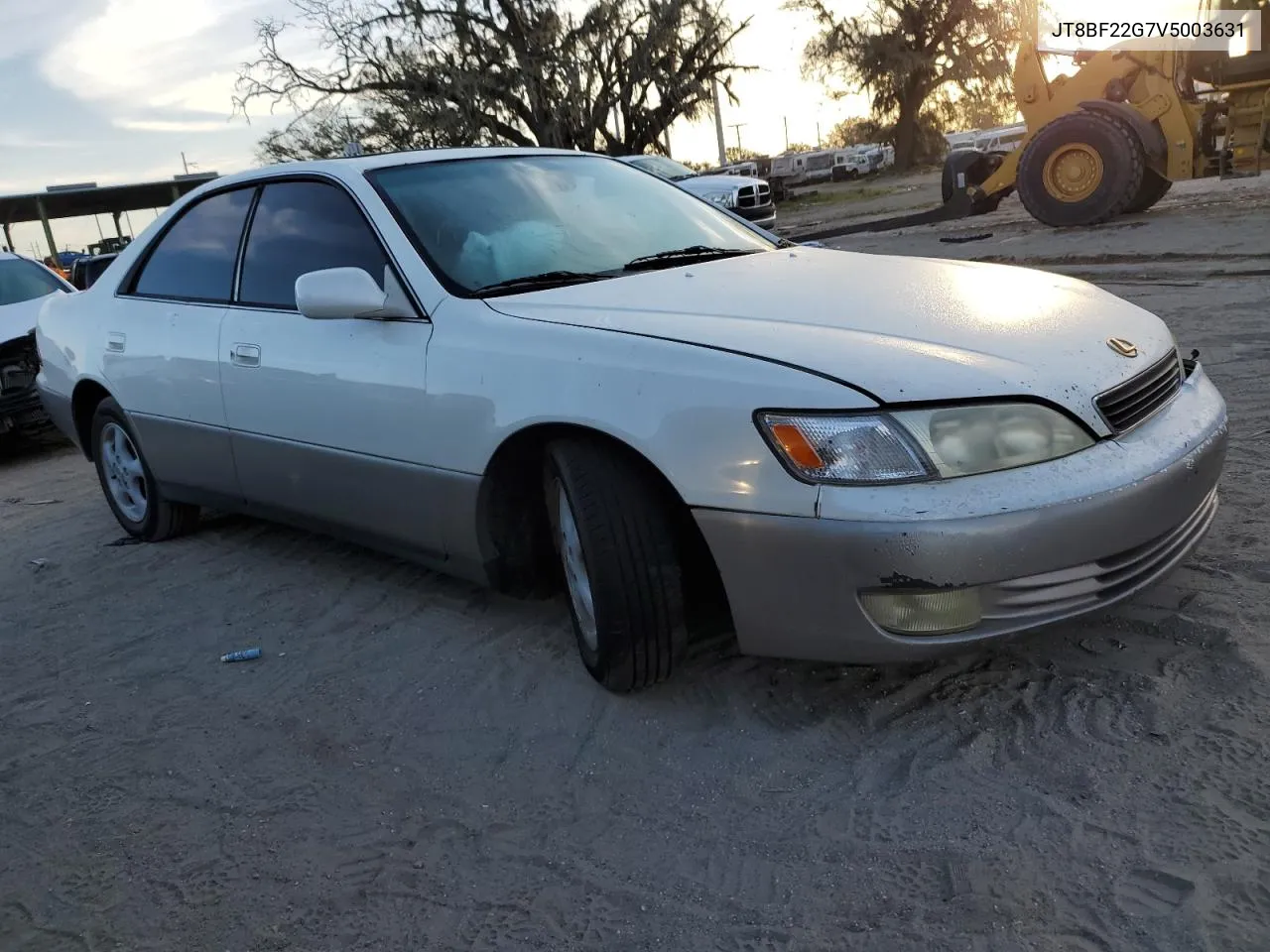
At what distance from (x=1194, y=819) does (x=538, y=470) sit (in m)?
1.84

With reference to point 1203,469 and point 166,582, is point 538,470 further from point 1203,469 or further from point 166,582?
point 166,582

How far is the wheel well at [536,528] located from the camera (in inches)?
105

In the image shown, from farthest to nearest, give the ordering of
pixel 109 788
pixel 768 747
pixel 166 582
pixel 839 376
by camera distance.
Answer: pixel 166 582 < pixel 109 788 < pixel 768 747 < pixel 839 376

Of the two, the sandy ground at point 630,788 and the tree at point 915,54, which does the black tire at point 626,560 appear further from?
the tree at point 915,54

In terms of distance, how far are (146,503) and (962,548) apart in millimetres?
3862

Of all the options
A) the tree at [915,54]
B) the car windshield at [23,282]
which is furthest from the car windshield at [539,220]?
the tree at [915,54]

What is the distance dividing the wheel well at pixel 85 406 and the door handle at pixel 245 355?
1.28m

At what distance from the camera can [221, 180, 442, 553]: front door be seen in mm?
3156

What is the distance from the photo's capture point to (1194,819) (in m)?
2.07

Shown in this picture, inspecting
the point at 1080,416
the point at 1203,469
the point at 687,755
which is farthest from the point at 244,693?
the point at 1203,469

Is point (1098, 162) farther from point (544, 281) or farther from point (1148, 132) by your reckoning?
point (544, 281)

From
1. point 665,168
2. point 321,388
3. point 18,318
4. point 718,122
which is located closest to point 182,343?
point 321,388

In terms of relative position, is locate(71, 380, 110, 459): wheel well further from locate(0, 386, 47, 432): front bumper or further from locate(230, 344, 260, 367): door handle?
locate(0, 386, 47, 432): front bumper

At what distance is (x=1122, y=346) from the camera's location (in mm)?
2715
